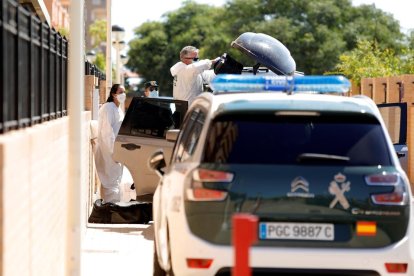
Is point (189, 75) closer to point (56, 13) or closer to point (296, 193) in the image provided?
point (296, 193)

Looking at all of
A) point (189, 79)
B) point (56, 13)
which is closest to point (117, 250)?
point (189, 79)

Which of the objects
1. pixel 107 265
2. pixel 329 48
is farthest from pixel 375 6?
pixel 107 265

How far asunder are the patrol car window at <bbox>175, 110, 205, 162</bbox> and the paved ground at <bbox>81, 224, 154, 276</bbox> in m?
2.30

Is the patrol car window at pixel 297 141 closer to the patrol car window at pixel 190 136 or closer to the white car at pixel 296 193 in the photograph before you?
the white car at pixel 296 193

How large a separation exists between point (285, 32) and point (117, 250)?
3439 inches

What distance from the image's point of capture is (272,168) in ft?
28.2

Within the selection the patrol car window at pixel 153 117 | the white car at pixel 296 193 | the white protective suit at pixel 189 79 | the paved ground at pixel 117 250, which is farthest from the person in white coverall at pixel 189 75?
the white car at pixel 296 193

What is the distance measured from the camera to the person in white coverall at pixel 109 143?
1938cm

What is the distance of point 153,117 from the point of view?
1720cm

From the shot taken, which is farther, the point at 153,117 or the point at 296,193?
the point at 153,117

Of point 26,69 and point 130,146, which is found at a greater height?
point 26,69

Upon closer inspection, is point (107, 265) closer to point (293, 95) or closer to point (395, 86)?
point (293, 95)

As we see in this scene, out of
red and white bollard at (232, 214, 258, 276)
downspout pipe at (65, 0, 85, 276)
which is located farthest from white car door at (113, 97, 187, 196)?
red and white bollard at (232, 214, 258, 276)

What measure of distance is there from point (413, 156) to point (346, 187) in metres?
20.5
